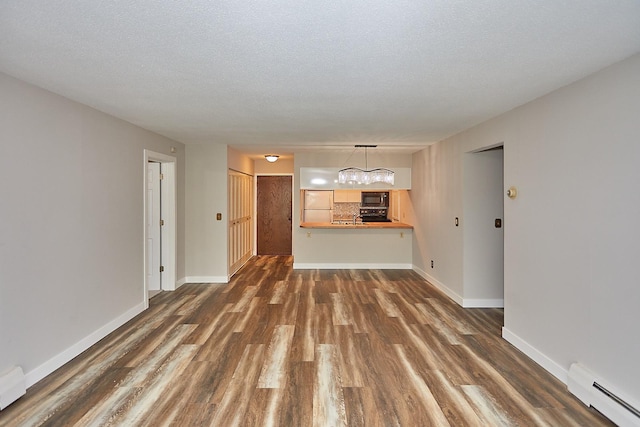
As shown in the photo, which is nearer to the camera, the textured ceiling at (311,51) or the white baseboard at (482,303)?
the textured ceiling at (311,51)

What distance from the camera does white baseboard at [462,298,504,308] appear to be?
4.55 metres

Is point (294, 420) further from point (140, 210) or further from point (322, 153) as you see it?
point (322, 153)

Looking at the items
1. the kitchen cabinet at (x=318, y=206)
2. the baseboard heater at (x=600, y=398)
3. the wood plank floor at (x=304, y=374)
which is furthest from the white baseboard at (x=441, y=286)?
the kitchen cabinet at (x=318, y=206)

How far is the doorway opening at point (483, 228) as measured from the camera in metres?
4.50

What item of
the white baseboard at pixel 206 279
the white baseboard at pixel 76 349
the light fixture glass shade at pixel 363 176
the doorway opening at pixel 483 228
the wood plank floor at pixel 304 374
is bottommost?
the wood plank floor at pixel 304 374

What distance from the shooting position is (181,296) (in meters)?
5.04

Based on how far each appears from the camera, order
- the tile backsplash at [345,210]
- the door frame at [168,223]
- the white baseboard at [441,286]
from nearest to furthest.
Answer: the white baseboard at [441,286], the door frame at [168,223], the tile backsplash at [345,210]

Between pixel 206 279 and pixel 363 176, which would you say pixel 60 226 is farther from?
pixel 363 176

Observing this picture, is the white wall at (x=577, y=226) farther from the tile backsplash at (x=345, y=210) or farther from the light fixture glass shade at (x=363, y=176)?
the tile backsplash at (x=345, y=210)

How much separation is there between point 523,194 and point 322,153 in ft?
13.5

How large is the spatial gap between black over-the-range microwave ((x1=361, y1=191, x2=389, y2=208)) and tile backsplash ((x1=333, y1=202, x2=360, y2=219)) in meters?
0.23

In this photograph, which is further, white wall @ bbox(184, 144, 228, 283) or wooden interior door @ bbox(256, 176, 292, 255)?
wooden interior door @ bbox(256, 176, 292, 255)

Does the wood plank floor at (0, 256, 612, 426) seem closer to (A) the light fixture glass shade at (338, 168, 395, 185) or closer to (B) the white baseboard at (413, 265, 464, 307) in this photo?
(B) the white baseboard at (413, 265, 464, 307)

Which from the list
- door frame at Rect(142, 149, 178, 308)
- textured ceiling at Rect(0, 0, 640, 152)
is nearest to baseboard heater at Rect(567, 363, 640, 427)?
textured ceiling at Rect(0, 0, 640, 152)
